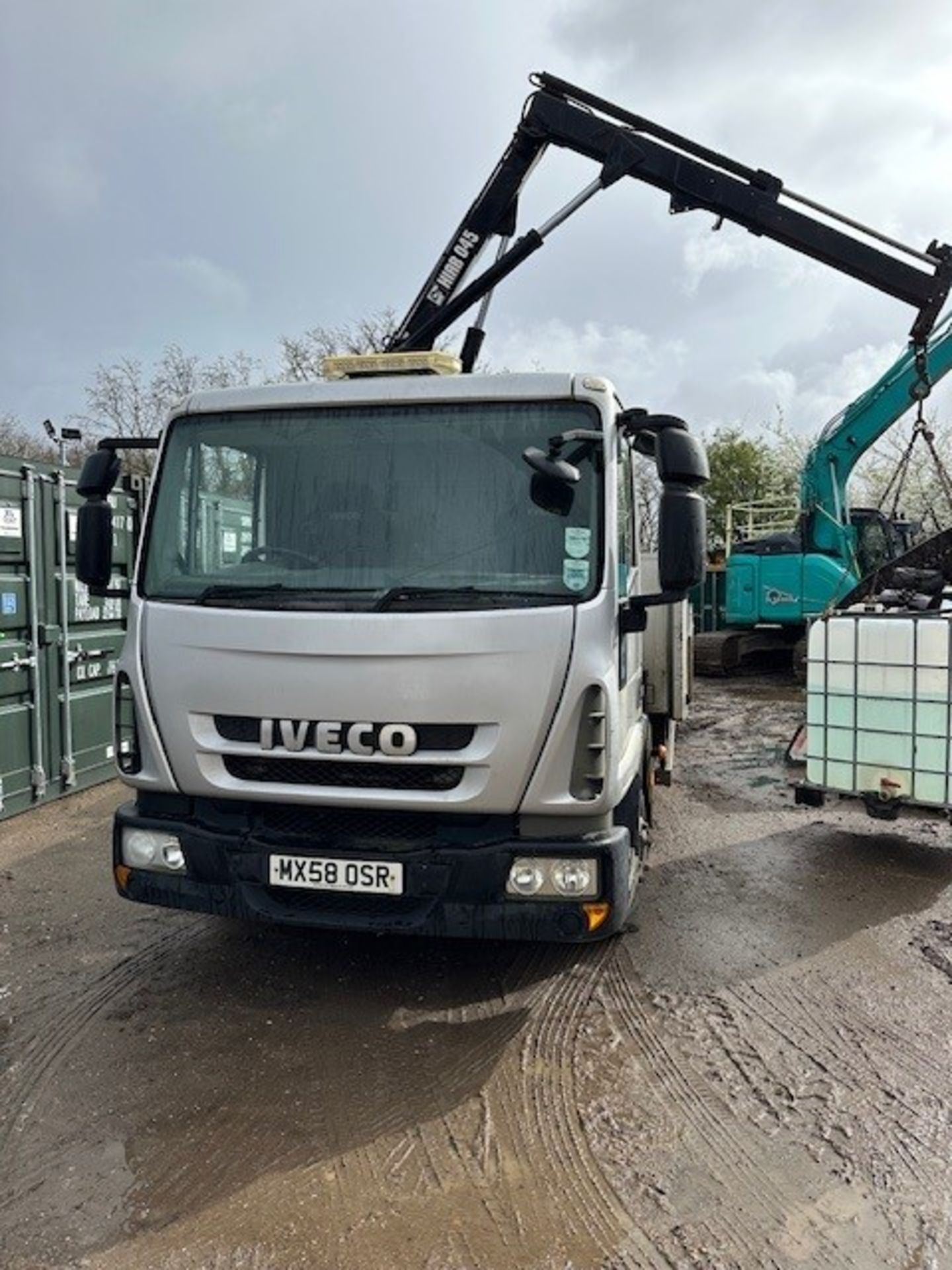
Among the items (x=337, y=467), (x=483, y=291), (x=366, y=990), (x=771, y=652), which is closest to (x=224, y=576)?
(x=337, y=467)

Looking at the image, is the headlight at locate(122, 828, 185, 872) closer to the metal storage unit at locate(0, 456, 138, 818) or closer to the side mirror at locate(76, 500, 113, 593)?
the side mirror at locate(76, 500, 113, 593)

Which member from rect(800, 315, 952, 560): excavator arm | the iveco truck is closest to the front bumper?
the iveco truck

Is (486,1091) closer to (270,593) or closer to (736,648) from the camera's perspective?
(270,593)

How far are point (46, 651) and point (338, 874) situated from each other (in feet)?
15.4

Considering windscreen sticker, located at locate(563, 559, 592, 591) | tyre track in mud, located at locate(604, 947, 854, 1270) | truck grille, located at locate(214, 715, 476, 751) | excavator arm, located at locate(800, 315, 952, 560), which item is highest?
excavator arm, located at locate(800, 315, 952, 560)

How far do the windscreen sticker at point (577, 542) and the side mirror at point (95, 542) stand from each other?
6.62 feet

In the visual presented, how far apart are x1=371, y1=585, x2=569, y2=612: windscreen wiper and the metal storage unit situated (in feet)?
14.6

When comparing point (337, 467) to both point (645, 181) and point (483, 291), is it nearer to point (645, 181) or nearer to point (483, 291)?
point (483, 291)

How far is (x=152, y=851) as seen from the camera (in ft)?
12.1

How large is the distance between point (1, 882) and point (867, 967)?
482 cm

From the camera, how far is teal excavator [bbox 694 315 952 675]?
13203mm

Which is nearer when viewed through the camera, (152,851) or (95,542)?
(152,851)

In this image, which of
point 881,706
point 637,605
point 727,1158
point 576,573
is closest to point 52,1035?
point 727,1158

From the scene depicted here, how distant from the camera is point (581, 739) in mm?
3307
